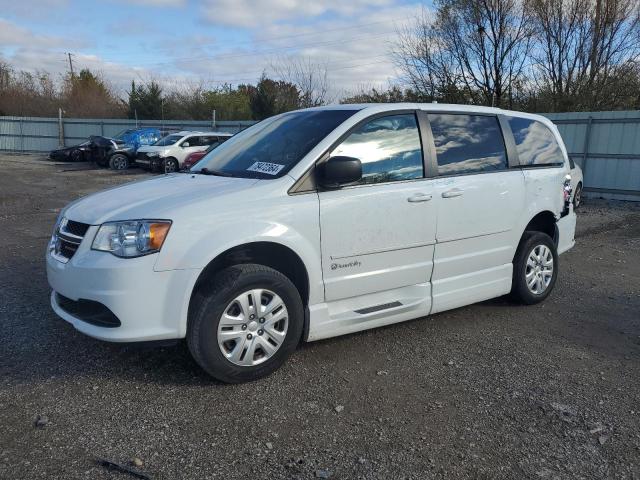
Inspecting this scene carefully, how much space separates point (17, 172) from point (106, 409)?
20619 mm

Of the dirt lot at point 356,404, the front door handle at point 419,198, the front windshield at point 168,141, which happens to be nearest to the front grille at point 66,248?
the dirt lot at point 356,404

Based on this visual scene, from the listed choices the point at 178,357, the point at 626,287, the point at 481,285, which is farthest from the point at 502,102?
the point at 178,357

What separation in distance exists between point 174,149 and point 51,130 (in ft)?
56.6

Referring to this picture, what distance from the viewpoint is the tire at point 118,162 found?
22.8m

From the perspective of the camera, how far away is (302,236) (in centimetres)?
366

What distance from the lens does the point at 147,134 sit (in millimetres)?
24391

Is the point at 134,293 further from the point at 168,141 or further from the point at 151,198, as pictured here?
the point at 168,141

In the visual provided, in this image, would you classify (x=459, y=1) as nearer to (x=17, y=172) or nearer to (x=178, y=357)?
(x=17, y=172)

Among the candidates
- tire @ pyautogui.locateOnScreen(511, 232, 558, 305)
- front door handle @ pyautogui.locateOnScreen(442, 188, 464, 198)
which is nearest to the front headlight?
front door handle @ pyautogui.locateOnScreen(442, 188, 464, 198)

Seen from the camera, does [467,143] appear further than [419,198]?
Yes

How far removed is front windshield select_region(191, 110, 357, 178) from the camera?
394 centimetres

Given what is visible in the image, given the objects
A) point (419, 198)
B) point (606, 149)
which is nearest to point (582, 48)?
point (606, 149)

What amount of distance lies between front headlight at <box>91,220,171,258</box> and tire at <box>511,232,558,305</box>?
339 cm

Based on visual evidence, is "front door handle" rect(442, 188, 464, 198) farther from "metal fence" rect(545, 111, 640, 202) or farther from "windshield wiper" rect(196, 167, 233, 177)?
"metal fence" rect(545, 111, 640, 202)
